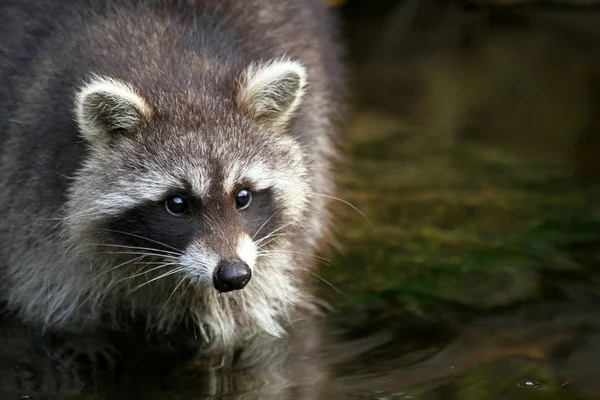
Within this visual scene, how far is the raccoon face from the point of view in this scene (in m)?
3.98

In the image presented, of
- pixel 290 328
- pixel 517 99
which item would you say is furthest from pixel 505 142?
pixel 290 328

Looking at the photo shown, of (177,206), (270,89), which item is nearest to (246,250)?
(177,206)

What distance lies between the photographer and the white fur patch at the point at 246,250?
393 cm

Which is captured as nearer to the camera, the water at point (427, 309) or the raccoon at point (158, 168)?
the raccoon at point (158, 168)

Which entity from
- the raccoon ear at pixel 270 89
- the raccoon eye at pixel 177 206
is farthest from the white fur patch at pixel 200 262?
the raccoon ear at pixel 270 89

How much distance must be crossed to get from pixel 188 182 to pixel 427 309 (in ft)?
4.99

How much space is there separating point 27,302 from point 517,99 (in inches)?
180

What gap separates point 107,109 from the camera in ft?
13.3

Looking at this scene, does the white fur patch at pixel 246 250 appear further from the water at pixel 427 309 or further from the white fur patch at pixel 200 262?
the water at pixel 427 309

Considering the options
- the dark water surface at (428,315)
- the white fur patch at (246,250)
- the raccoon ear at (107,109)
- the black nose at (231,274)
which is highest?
the raccoon ear at (107,109)

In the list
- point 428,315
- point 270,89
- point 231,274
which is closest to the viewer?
point 231,274

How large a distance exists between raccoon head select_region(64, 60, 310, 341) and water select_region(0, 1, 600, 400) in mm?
443

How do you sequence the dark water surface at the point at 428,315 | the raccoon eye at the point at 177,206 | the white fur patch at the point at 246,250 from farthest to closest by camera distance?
the dark water surface at the point at 428,315 → the raccoon eye at the point at 177,206 → the white fur patch at the point at 246,250

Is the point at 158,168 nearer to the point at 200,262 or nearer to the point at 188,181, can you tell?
the point at 188,181
